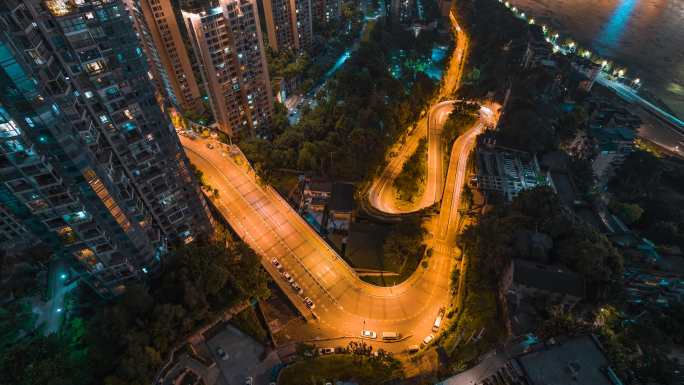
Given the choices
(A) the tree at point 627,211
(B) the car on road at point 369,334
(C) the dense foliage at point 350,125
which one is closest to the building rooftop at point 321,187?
(C) the dense foliage at point 350,125

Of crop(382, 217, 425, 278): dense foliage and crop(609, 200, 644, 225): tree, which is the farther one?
crop(609, 200, 644, 225): tree

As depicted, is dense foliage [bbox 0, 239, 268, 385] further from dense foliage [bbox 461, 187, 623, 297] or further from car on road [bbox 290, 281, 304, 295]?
dense foliage [bbox 461, 187, 623, 297]

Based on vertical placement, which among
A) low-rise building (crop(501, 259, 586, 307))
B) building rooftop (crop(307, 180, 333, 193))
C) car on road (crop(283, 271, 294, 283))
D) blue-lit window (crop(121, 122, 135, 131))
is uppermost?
blue-lit window (crop(121, 122, 135, 131))

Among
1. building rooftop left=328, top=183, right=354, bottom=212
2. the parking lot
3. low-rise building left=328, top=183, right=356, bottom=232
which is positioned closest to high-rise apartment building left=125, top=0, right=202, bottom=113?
building rooftop left=328, top=183, right=354, bottom=212

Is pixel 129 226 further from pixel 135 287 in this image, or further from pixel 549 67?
pixel 549 67

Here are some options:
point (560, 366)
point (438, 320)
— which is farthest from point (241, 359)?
point (560, 366)

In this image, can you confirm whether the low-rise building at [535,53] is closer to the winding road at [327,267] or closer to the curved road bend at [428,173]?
the curved road bend at [428,173]
